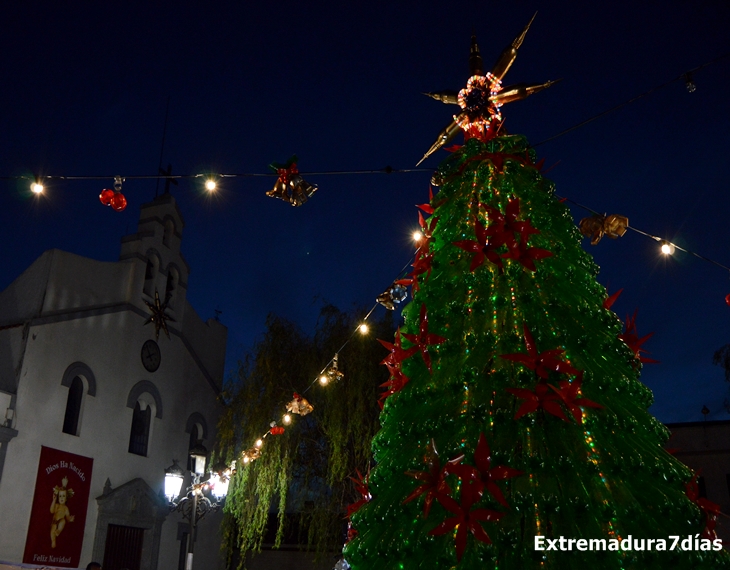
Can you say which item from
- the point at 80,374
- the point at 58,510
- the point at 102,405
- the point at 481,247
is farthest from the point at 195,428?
the point at 481,247

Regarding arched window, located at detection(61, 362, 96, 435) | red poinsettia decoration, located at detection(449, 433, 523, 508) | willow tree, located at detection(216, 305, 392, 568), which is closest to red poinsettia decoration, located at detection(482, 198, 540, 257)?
red poinsettia decoration, located at detection(449, 433, 523, 508)

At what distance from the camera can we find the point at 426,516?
2691 mm

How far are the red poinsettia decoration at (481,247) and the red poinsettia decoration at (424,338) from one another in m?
0.38

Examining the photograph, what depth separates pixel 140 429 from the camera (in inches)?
624

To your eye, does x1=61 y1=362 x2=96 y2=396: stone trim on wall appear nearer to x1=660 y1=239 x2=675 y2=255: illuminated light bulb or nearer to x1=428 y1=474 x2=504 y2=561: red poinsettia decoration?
x1=660 y1=239 x2=675 y2=255: illuminated light bulb

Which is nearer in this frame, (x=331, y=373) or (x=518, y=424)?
(x=518, y=424)

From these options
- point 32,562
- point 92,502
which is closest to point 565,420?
point 32,562

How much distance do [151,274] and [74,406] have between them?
4.22m

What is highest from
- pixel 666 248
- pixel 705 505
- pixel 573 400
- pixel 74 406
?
pixel 666 248

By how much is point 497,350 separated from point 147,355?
14852mm

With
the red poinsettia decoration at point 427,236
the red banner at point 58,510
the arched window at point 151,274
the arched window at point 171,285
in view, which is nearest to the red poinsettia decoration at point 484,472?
the red poinsettia decoration at point 427,236

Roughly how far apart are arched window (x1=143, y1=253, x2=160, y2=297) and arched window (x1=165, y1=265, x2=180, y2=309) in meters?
0.67

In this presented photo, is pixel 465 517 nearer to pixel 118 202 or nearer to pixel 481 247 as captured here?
pixel 481 247

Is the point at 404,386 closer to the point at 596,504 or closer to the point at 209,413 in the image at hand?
the point at 596,504
